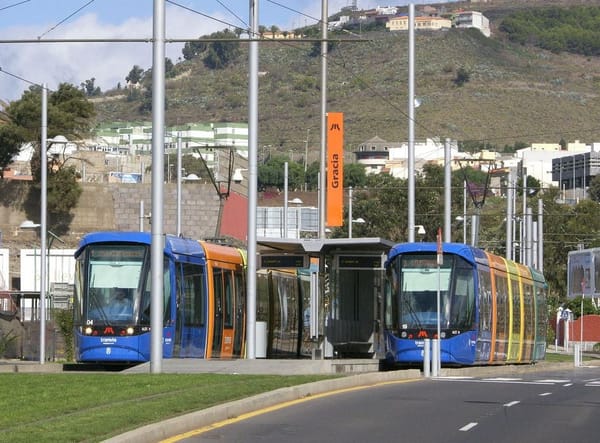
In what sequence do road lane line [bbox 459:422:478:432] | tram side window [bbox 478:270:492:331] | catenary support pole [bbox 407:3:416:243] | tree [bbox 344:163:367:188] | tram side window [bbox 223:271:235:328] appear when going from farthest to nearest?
tree [bbox 344:163:367:188]
catenary support pole [bbox 407:3:416:243]
tram side window [bbox 478:270:492:331]
tram side window [bbox 223:271:235:328]
road lane line [bbox 459:422:478:432]

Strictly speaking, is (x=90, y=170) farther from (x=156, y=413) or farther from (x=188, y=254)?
(x=156, y=413)

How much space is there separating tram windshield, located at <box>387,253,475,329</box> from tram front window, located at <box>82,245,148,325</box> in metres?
6.46

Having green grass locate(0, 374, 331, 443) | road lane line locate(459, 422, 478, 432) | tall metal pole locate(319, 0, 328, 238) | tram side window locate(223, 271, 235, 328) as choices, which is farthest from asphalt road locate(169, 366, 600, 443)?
tall metal pole locate(319, 0, 328, 238)

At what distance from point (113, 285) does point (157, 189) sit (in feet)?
21.3

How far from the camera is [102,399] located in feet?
72.8

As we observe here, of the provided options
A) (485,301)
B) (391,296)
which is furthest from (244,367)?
(485,301)

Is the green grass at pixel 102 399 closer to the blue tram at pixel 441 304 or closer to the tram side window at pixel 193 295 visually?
the tram side window at pixel 193 295

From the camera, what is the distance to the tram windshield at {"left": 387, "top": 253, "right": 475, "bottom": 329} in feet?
123

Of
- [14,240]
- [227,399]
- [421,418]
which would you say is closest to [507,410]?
[421,418]

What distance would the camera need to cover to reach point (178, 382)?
2572 centimetres

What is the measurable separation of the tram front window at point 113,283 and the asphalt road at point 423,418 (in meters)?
8.28

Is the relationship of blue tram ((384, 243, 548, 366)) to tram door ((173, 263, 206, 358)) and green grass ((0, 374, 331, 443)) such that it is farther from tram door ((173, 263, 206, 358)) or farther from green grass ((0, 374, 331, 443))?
green grass ((0, 374, 331, 443))

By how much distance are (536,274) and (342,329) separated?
1183 cm

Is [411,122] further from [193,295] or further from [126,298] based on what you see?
[126,298]
